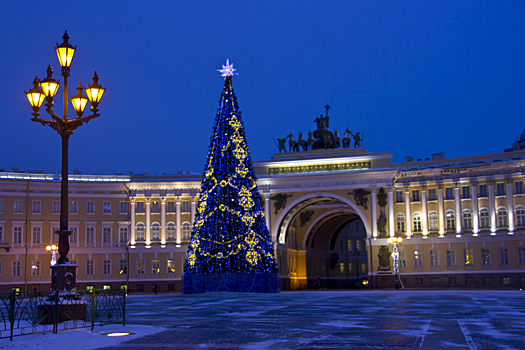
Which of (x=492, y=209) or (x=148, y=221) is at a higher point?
(x=492, y=209)

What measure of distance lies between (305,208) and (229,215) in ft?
105

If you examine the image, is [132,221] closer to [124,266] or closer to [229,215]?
[124,266]

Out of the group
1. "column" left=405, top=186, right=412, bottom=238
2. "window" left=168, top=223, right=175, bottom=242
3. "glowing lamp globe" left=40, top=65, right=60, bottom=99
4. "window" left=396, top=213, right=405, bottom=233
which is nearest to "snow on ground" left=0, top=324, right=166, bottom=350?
"glowing lamp globe" left=40, top=65, right=60, bottom=99

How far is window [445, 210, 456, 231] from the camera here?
60.8m

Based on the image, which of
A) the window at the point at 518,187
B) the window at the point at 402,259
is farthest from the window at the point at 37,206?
the window at the point at 518,187

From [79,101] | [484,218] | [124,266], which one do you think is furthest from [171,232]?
[79,101]

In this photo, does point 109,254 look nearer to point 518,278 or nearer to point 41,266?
point 41,266

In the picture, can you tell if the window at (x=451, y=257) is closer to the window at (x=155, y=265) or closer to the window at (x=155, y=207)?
the window at (x=155, y=265)

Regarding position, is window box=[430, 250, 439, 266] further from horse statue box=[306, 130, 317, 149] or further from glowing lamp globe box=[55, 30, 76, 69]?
glowing lamp globe box=[55, 30, 76, 69]

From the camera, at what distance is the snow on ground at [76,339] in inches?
495

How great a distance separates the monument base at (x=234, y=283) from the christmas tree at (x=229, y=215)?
0.32 metres

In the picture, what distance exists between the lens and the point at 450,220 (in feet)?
200

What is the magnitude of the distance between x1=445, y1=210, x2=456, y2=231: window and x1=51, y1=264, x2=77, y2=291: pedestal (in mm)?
50163

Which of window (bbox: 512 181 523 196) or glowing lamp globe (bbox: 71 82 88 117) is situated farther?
window (bbox: 512 181 523 196)
